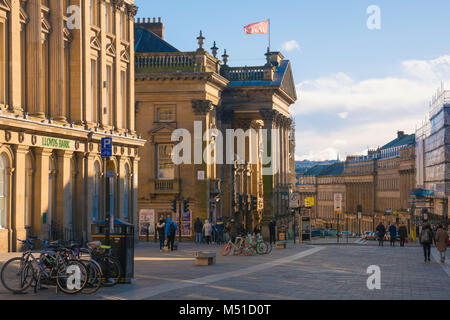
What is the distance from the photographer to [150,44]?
70.4 m

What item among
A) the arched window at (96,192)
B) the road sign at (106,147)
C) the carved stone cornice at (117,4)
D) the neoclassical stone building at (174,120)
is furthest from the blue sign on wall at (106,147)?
the neoclassical stone building at (174,120)

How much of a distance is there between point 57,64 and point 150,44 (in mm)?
32919

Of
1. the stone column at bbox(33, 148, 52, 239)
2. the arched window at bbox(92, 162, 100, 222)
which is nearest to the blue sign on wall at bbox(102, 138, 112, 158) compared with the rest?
Answer: the stone column at bbox(33, 148, 52, 239)

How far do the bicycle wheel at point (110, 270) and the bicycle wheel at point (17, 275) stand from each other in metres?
2.19

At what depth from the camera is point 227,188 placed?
7425 centimetres

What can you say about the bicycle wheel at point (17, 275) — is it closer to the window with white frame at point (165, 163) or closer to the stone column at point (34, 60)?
the stone column at point (34, 60)

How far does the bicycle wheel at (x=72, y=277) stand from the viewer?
19.2 meters

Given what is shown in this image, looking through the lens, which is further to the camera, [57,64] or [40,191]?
[57,64]

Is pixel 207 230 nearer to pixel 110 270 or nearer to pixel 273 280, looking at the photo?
pixel 273 280

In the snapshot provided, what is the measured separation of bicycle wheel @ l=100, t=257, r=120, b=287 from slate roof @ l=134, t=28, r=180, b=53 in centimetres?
4940

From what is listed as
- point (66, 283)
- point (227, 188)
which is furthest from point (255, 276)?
point (227, 188)

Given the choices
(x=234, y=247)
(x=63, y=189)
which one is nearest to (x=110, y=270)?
(x=63, y=189)
